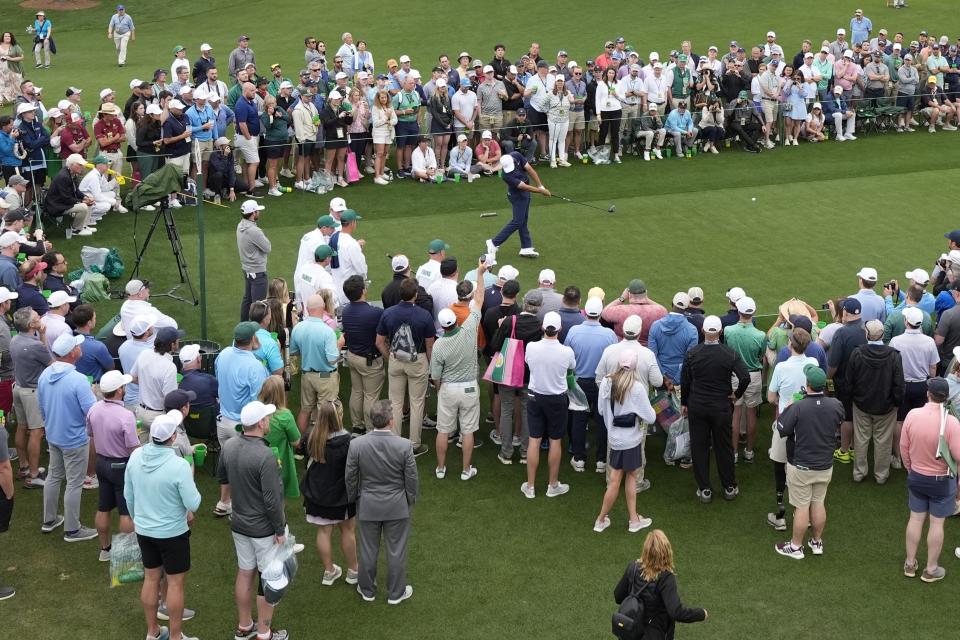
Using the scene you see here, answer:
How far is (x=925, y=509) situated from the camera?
400 inches

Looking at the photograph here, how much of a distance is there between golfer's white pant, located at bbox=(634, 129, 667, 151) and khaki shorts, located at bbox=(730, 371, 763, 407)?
12440mm

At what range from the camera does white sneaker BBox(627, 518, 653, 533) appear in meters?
11.0

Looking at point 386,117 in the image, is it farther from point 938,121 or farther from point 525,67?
point 938,121

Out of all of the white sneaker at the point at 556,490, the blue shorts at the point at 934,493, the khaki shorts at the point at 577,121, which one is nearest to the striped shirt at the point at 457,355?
the white sneaker at the point at 556,490

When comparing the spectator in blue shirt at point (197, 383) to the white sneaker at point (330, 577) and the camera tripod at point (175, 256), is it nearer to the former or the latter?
the white sneaker at point (330, 577)

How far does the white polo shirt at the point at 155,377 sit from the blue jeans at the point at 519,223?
26.1 ft

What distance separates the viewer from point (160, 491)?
881 centimetres

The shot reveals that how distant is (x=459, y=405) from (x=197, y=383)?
2644 millimetres

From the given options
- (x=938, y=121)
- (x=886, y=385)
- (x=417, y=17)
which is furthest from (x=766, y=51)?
(x=886, y=385)

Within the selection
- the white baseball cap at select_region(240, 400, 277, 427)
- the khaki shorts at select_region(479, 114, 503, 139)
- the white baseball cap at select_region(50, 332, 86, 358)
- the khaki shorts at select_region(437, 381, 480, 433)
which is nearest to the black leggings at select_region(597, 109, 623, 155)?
the khaki shorts at select_region(479, 114, 503, 139)

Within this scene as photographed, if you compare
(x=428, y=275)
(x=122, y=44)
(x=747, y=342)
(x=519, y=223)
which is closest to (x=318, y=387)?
(x=428, y=275)

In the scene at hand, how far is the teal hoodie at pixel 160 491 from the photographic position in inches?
347

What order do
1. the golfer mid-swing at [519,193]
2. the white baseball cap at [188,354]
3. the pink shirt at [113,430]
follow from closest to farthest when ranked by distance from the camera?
1. the pink shirt at [113,430]
2. the white baseball cap at [188,354]
3. the golfer mid-swing at [519,193]

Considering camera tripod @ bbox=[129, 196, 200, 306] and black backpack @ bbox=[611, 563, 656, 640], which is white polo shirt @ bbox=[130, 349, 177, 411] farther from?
camera tripod @ bbox=[129, 196, 200, 306]
